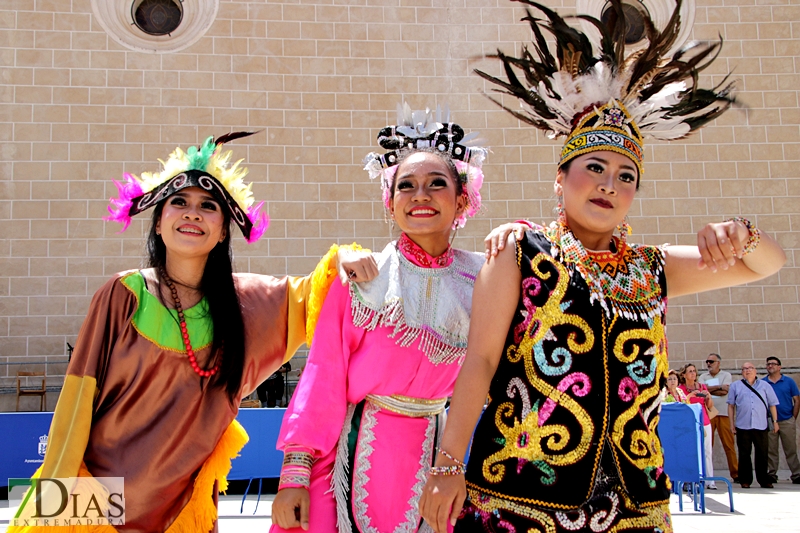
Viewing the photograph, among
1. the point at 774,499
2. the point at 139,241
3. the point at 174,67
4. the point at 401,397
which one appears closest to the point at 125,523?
the point at 401,397

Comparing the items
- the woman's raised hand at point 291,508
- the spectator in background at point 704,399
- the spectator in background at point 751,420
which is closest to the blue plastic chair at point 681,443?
the spectator in background at point 704,399

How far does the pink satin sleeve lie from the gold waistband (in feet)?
0.36

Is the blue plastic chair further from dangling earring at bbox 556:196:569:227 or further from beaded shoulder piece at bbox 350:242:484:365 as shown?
dangling earring at bbox 556:196:569:227

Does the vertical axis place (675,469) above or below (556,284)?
below

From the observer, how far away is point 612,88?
7.11ft

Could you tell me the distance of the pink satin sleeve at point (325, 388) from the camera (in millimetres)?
2240

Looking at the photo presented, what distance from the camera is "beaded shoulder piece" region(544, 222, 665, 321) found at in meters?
1.93

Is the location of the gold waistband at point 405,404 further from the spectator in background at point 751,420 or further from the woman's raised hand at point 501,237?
the spectator in background at point 751,420

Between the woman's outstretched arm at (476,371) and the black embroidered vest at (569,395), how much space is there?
42 mm

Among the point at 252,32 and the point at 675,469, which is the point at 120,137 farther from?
the point at 675,469

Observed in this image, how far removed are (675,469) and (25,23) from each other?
9.55 meters

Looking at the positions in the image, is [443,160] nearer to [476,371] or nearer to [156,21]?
[476,371]

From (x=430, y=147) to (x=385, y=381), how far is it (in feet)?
3.04

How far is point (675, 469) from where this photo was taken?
6.15m
